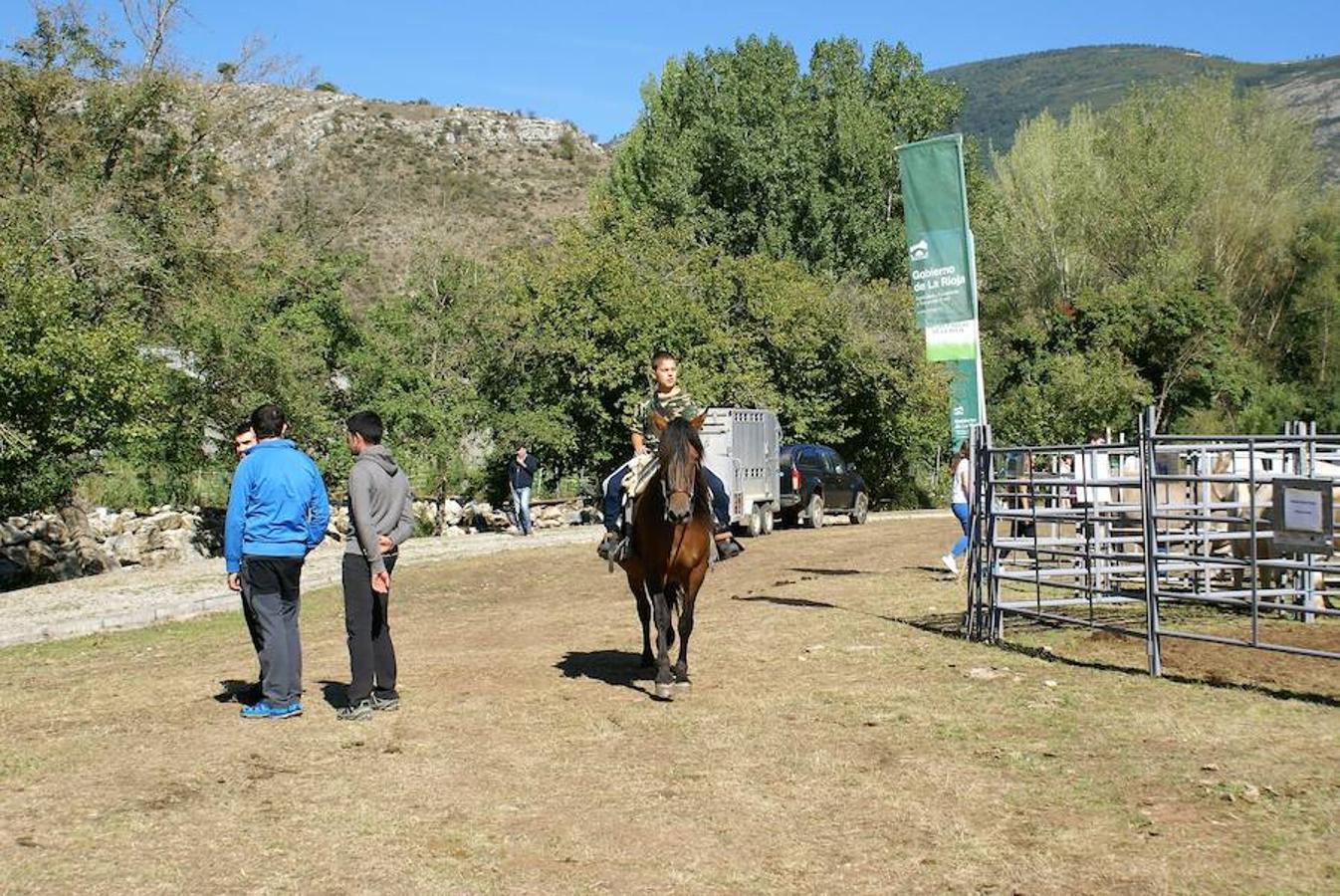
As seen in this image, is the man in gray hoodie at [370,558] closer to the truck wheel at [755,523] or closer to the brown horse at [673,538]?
the brown horse at [673,538]

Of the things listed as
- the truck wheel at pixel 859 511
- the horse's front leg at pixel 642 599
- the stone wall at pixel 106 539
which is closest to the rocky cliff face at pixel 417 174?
the stone wall at pixel 106 539

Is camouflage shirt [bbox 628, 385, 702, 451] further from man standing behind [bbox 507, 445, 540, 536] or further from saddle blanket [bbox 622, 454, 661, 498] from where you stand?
man standing behind [bbox 507, 445, 540, 536]

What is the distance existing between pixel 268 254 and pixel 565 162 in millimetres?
72462

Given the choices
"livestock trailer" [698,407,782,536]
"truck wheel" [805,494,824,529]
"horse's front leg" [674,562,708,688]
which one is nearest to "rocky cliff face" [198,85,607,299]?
"truck wheel" [805,494,824,529]

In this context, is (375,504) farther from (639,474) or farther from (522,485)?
(522,485)

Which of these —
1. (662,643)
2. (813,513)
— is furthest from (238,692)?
(813,513)

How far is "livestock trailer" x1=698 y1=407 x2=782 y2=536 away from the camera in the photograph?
27.8 m

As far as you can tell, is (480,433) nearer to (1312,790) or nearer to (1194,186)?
(1312,790)

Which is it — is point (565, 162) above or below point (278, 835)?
above

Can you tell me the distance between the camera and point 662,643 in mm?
10422

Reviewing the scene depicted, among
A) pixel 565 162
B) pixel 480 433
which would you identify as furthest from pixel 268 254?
pixel 565 162

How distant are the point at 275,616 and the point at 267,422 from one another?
139 cm

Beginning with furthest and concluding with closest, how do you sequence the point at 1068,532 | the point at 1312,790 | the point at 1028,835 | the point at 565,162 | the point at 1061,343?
1. the point at 565,162
2. the point at 1061,343
3. the point at 1068,532
4. the point at 1312,790
5. the point at 1028,835

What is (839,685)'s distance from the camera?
1070cm
